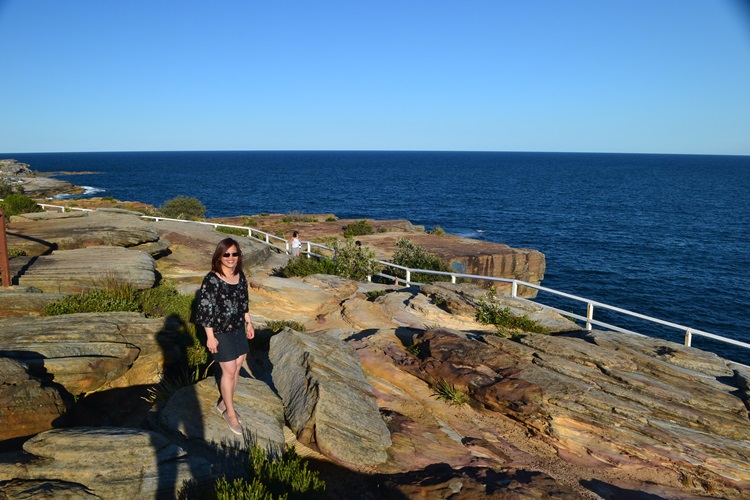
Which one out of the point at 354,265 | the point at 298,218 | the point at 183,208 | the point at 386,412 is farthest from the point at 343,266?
the point at 183,208

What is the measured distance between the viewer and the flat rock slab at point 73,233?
13.4m

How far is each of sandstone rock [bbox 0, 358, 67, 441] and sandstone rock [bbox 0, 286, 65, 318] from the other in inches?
114

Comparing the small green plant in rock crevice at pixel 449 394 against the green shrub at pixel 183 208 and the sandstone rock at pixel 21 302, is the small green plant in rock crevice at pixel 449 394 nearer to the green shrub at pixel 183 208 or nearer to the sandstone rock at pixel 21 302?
the sandstone rock at pixel 21 302

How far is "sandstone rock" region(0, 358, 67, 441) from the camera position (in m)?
6.15

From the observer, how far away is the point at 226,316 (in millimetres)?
6320

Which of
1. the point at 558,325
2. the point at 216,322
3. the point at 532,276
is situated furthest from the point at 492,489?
the point at 532,276

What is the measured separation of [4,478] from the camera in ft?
15.4

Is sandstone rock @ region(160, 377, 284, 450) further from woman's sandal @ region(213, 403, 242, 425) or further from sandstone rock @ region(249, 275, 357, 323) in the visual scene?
sandstone rock @ region(249, 275, 357, 323)

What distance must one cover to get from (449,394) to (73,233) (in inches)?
478

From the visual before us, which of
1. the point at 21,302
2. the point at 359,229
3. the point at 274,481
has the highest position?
the point at 21,302

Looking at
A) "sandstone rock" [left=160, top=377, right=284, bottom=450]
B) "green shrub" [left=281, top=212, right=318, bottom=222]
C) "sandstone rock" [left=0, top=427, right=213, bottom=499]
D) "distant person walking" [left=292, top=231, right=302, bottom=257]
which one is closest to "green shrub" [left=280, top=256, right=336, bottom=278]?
"distant person walking" [left=292, top=231, right=302, bottom=257]

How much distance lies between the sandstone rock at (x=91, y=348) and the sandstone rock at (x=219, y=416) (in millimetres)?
1845

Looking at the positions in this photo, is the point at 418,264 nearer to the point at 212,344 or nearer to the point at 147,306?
the point at 147,306

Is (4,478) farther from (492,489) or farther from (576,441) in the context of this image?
(576,441)
